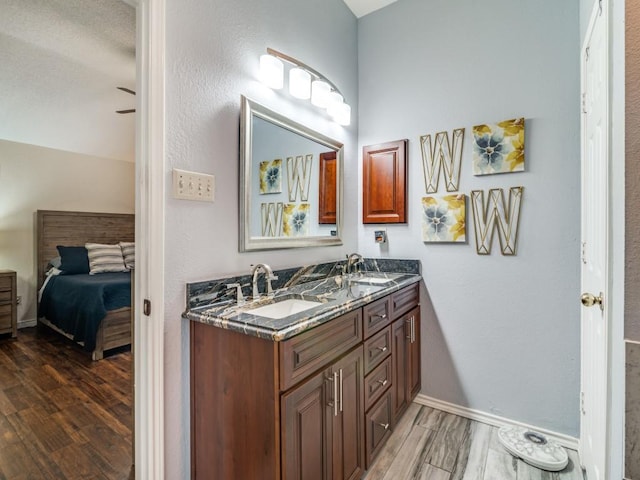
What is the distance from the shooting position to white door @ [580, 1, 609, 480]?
3.24 feet

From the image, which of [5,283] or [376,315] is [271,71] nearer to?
[376,315]

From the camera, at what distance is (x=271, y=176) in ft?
5.42

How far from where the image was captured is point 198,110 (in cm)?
126

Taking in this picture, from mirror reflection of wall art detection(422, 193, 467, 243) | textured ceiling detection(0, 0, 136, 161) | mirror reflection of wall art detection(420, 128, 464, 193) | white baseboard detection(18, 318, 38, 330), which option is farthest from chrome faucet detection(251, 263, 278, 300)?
white baseboard detection(18, 318, 38, 330)

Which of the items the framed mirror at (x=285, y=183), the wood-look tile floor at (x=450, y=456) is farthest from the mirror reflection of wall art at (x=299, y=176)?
the wood-look tile floor at (x=450, y=456)

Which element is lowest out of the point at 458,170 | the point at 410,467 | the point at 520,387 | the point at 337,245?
the point at 410,467

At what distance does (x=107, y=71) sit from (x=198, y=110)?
6.84 feet

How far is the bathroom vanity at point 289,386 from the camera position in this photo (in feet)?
3.14

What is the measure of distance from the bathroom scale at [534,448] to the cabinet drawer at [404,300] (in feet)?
2.88

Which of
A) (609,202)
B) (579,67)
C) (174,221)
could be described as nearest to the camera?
(609,202)

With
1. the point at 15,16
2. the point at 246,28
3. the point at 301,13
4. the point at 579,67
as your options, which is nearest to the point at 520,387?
the point at 579,67

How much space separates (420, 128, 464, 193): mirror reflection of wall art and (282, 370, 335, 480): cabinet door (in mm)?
1520

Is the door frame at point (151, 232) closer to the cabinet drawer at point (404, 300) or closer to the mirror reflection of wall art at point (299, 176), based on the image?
the mirror reflection of wall art at point (299, 176)

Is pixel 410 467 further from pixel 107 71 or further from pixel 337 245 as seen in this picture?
pixel 107 71
